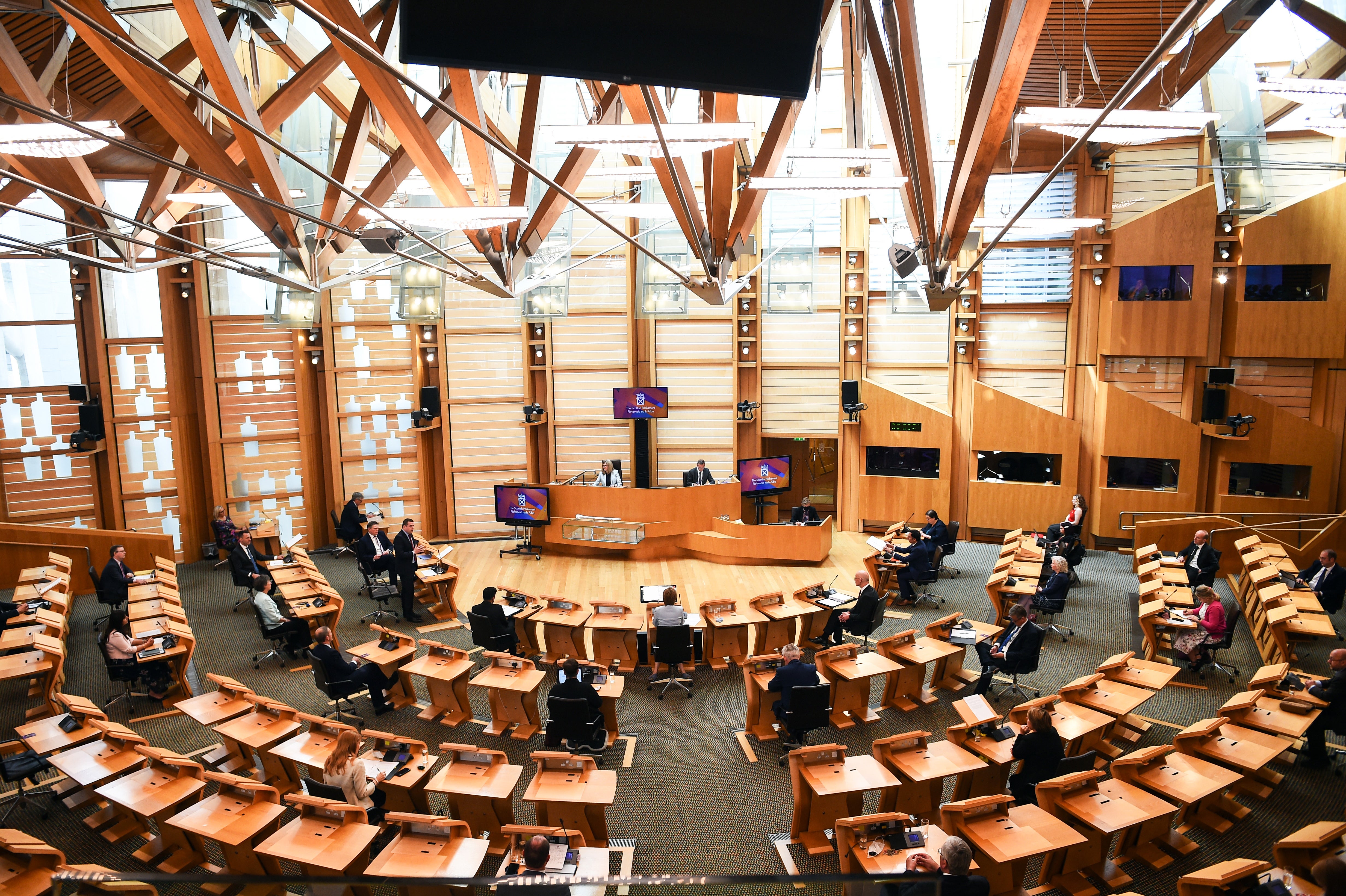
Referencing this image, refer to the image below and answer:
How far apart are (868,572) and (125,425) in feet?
42.8

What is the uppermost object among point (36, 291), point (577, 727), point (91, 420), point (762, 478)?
point (36, 291)

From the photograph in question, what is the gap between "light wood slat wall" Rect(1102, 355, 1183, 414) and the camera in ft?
44.5

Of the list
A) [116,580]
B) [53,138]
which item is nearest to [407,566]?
[116,580]

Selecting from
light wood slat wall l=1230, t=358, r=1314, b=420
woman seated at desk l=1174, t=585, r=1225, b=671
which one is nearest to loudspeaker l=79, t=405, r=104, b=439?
woman seated at desk l=1174, t=585, r=1225, b=671

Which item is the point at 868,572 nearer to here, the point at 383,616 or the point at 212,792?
the point at 383,616

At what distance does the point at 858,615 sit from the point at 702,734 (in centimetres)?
259

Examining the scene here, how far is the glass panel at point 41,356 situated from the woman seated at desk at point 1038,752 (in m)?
15.3

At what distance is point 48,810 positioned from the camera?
644 cm

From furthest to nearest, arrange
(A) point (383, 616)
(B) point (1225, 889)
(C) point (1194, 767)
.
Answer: (A) point (383, 616) → (C) point (1194, 767) → (B) point (1225, 889)

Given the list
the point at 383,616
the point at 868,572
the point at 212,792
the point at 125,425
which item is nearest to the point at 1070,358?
the point at 868,572

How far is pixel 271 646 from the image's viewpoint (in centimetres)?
1010

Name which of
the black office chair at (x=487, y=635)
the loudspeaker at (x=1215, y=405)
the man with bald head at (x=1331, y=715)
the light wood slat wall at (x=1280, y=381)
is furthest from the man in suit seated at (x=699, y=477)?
the man with bald head at (x=1331, y=715)

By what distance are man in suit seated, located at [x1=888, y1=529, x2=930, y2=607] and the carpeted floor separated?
31cm

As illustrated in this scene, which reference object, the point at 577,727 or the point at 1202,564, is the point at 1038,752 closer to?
the point at 577,727
